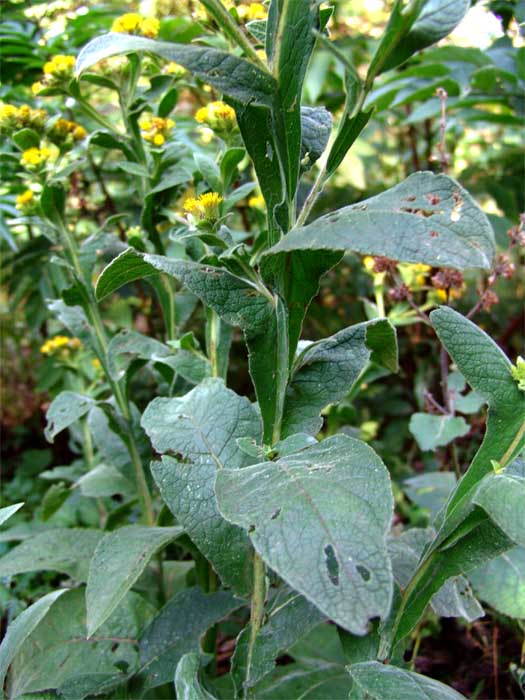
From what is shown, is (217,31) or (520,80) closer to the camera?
(217,31)

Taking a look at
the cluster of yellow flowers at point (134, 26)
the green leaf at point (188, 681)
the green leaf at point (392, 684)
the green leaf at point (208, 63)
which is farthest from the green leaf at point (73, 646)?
the cluster of yellow flowers at point (134, 26)

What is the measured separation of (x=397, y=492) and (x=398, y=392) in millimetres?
568

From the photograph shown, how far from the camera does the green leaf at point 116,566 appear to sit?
754 mm

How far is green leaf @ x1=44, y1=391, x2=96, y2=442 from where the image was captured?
1052 millimetres

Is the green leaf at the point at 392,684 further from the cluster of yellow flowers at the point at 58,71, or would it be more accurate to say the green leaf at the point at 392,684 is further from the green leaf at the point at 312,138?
the cluster of yellow flowers at the point at 58,71

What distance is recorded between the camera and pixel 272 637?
2.50ft

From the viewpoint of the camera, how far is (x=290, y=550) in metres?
0.54

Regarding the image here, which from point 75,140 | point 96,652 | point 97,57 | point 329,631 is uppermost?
point 97,57

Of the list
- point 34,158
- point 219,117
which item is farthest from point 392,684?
point 34,158

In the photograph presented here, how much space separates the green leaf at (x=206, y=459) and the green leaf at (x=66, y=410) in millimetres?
245

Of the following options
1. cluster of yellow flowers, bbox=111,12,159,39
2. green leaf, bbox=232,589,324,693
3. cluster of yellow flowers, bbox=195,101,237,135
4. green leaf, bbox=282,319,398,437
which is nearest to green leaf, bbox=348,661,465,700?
green leaf, bbox=232,589,324,693

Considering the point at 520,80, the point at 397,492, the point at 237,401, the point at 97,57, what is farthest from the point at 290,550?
the point at 520,80

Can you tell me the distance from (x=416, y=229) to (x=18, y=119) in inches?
31.1

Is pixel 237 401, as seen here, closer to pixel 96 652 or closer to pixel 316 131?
pixel 316 131
